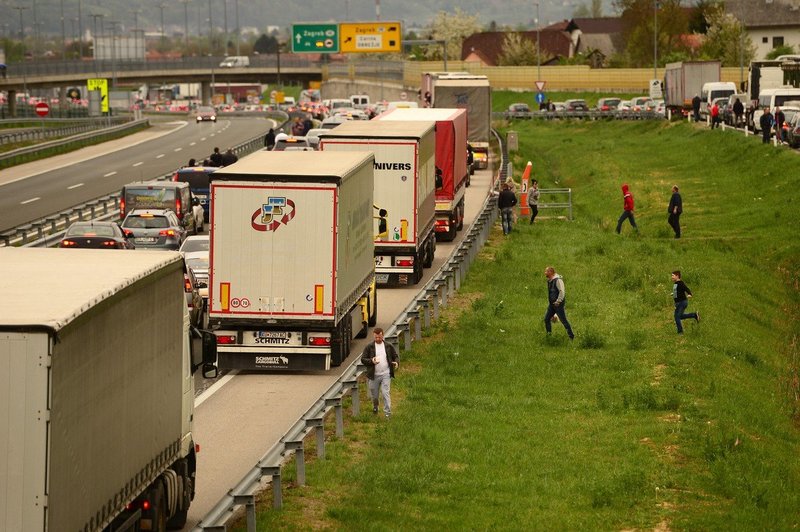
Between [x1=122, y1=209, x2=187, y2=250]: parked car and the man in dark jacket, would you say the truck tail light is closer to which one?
[x1=122, y1=209, x2=187, y2=250]: parked car

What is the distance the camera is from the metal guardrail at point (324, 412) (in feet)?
50.3

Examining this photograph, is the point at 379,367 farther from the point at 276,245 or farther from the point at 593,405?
the point at 593,405

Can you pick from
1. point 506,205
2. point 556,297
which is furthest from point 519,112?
point 556,297

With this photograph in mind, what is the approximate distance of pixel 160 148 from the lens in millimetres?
84562

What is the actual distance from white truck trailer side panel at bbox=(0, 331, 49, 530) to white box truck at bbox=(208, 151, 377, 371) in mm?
14257

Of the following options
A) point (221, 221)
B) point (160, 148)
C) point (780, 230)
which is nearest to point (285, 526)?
point (221, 221)

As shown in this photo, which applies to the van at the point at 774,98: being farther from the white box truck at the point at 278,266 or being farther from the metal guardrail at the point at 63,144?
the white box truck at the point at 278,266

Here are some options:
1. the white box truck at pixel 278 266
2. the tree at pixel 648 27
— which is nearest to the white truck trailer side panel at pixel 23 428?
the white box truck at pixel 278 266

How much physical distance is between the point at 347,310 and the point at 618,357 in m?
5.05

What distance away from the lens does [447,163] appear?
42.0 metres

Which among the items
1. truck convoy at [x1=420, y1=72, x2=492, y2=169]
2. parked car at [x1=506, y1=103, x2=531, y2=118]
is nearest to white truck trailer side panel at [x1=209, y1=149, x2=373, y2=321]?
truck convoy at [x1=420, y1=72, x2=492, y2=169]

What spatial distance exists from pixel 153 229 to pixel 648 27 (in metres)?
111

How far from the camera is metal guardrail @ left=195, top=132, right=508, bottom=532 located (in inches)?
603

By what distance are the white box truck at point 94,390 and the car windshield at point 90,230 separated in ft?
63.8
